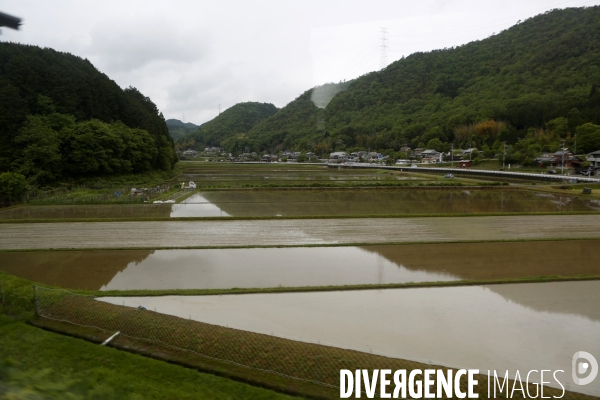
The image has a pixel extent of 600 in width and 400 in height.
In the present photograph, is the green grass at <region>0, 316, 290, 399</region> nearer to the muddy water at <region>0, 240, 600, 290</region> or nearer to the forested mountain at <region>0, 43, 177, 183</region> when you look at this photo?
the muddy water at <region>0, 240, 600, 290</region>

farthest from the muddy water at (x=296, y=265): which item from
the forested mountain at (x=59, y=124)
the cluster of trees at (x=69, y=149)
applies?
the forested mountain at (x=59, y=124)

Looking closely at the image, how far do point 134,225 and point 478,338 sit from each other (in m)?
14.1

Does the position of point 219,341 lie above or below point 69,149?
below

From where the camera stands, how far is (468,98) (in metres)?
86.3

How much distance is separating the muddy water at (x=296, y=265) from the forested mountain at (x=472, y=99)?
47.4 m

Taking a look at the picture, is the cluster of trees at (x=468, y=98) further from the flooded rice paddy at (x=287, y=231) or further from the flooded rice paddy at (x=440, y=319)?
the flooded rice paddy at (x=440, y=319)

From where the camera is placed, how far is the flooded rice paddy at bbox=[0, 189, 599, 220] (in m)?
19.5

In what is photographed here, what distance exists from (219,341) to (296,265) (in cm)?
509

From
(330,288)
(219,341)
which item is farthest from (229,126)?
(219,341)

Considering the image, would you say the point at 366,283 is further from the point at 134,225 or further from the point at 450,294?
the point at 134,225

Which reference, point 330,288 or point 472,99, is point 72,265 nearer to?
point 330,288

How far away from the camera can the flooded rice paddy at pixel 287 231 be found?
13.6m

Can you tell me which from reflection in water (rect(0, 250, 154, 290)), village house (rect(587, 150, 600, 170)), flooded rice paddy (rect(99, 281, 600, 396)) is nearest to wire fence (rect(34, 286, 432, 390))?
flooded rice paddy (rect(99, 281, 600, 396))

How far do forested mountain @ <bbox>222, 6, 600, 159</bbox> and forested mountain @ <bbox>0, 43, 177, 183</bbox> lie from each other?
50.8m
